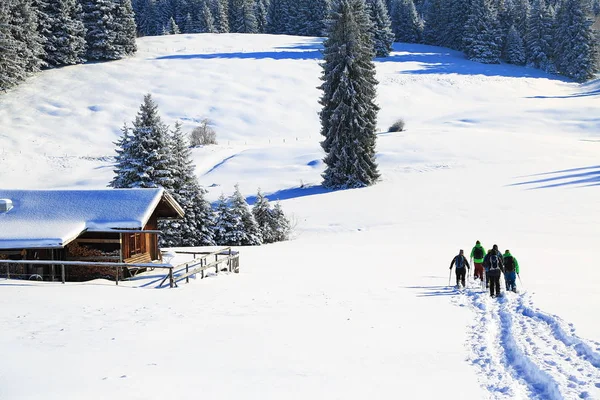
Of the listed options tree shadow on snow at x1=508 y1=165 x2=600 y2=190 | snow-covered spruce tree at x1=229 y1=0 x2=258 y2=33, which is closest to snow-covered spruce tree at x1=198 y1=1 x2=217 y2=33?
snow-covered spruce tree at x1=229 y1=0 x2=258 y2=33

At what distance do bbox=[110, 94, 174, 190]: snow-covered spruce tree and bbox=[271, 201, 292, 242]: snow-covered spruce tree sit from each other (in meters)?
6.78

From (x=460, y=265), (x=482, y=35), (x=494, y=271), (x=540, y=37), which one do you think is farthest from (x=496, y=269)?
(x=540, y=37)

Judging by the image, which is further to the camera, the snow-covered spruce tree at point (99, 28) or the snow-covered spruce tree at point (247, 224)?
the snow-covered spruce tree at point (99, 28)

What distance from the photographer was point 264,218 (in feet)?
126

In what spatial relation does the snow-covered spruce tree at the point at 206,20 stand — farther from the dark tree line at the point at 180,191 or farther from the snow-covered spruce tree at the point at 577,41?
the dark tree line at the point at 180,191

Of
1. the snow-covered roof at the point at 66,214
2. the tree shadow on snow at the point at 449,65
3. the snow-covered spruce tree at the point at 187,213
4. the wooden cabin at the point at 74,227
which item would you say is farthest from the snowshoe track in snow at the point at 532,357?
the tree shadow on snow at the point at 449,65

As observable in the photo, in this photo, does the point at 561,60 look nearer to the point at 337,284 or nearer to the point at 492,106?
the point at 492,106

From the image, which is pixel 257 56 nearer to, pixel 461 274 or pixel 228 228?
pixel 228 228

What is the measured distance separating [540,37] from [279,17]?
51.3 m

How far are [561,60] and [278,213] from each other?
7503cm

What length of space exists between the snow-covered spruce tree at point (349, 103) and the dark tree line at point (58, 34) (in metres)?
36.3

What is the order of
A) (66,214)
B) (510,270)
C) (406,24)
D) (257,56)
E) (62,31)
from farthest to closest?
(406,24)
(257,56)
(62,31)
(66,214)
(510,270)

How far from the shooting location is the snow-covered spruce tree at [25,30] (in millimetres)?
65688

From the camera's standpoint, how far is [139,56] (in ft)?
281
